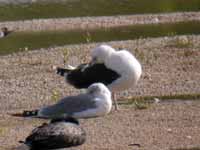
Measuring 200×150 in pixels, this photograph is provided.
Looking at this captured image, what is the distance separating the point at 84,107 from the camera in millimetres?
11617

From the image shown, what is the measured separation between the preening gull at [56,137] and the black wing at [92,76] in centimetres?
361

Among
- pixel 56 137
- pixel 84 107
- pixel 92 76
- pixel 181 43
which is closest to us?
pixel 56 137

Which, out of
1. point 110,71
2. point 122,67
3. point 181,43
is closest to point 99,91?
point 122,67

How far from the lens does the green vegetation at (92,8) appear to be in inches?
1474

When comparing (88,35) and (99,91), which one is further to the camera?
(88,35)

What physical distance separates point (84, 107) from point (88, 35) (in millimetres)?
16944

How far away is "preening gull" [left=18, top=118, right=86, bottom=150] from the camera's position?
394 inches

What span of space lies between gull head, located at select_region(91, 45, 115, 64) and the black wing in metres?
0.12

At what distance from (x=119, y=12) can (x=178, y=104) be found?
23.2 metres

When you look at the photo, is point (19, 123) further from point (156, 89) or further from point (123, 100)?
point (156, 89)

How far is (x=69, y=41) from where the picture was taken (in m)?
27.8

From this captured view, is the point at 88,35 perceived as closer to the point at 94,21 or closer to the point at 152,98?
the point at 94,21

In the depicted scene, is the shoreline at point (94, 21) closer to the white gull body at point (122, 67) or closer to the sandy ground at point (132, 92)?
the sandy ground at point (132, 92)

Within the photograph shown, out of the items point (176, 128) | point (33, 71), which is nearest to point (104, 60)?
point (176, 128)
